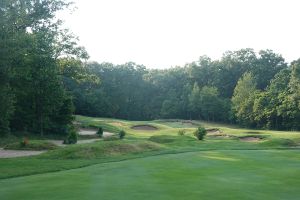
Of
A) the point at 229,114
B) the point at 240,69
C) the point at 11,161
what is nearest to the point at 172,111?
the point at 229,114

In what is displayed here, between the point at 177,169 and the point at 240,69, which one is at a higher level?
the point at 240,69

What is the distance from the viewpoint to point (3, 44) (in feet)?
63.0

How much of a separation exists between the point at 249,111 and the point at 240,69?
26.7 metres

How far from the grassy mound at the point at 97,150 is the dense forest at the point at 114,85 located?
4.80 m

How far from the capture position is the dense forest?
2634cm

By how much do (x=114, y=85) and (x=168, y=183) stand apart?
3352 inches

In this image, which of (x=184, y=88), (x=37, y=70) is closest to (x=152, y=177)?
(x=37, y=70)

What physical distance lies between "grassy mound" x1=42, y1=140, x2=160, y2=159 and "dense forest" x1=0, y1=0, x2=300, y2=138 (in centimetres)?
480

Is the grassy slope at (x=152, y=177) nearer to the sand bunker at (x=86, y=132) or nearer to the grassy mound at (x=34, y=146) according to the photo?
the grassy mound at (x=34, y=146)

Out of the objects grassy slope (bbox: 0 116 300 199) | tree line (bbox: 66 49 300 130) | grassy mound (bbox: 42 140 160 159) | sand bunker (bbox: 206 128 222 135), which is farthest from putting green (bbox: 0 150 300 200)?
tree line (bbox: 66 49 300 130)

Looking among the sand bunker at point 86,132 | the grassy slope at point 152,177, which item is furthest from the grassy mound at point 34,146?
the sand bunker at point 86,132

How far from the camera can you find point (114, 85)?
97625mm

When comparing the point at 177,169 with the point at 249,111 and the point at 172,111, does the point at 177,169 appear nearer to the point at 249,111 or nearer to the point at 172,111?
the point at 249,111

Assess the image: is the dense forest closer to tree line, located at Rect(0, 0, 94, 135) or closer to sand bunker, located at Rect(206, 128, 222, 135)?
tree line, located at Rect(0, 0, 94, 135)
